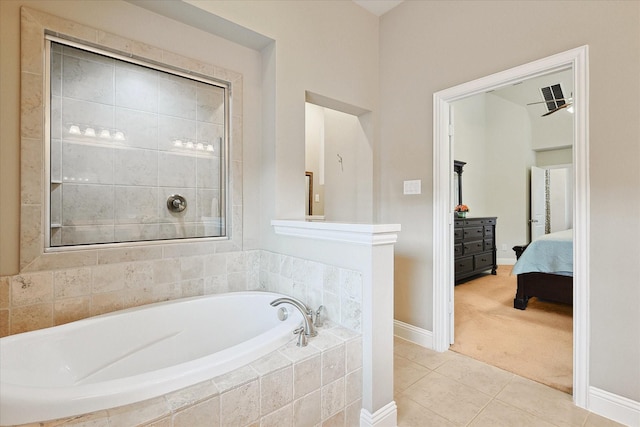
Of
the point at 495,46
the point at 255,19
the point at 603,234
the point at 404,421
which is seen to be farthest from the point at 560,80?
the point at 404,421

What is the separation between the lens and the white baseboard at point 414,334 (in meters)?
2.48

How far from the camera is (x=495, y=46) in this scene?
212 cm

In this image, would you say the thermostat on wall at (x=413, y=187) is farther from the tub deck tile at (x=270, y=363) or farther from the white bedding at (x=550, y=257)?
the tub deck tile at (x=270, y=363)

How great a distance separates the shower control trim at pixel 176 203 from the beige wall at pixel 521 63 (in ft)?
5.53

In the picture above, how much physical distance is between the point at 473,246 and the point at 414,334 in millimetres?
2519

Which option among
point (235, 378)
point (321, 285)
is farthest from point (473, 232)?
point (235, 378)

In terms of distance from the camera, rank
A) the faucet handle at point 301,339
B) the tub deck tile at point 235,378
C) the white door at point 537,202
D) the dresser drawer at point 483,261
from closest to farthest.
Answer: the tub deck tile at point 235,378 < the faucet handle at point 301,339 < the dresser drawer at point 483,261 < the white door at point 537,202

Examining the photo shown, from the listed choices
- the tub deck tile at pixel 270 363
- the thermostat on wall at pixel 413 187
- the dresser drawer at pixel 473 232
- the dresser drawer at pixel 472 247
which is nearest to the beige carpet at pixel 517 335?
the dresser drawer at pixel 472 247

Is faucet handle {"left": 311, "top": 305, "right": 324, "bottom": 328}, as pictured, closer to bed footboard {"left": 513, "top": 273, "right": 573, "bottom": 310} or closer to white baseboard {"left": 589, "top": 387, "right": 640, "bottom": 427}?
white baseboard {"left": 589, "top": 387, "right": 640, "bottom": 427}

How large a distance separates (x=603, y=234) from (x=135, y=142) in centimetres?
274

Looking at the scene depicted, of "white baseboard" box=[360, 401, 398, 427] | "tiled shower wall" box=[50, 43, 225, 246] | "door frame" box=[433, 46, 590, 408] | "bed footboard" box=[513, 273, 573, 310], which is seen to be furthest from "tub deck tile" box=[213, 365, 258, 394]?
"bed footboard" box=[513, 273, 573, 310]

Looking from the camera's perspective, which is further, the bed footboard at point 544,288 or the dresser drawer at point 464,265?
the dresser drawer at point 464,265

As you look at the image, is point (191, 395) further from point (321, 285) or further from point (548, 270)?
point (548, 270)

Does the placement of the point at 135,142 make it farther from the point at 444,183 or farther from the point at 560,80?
the point at 560,80
